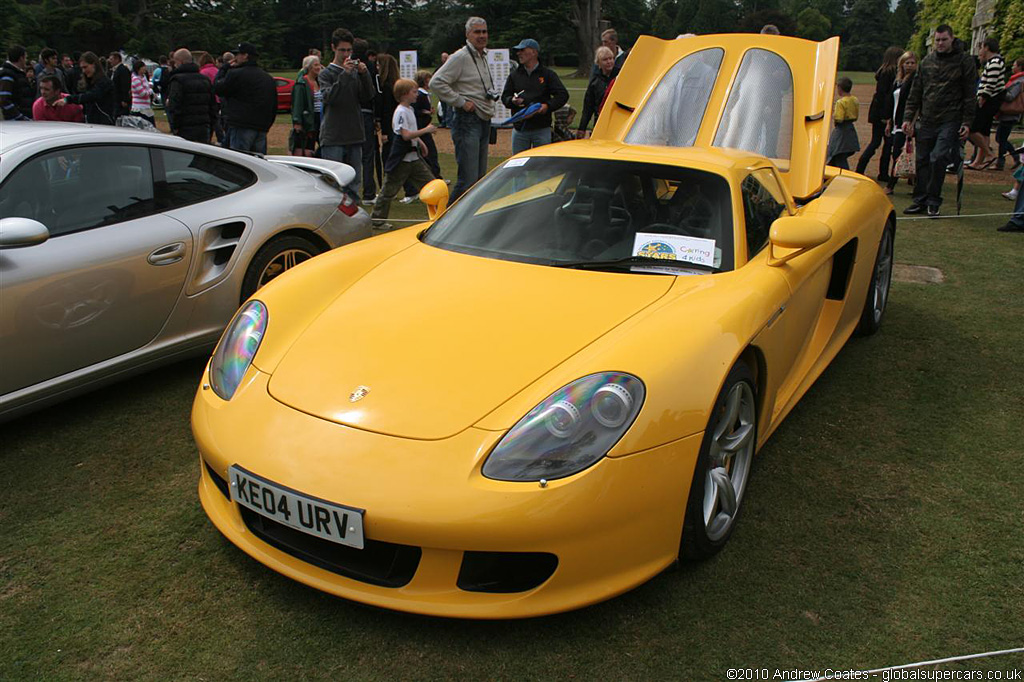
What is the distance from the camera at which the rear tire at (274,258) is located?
4.20 meters

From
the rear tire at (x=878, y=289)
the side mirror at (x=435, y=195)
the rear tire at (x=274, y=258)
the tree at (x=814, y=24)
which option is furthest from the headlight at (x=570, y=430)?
the tree at (x=814, y=24)

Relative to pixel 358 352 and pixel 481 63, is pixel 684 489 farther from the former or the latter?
pixel 481 63

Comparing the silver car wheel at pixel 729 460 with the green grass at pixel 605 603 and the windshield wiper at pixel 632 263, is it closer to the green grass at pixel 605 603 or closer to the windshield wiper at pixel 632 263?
the green grass at pixel 605 603

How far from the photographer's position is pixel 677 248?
10.0 ft

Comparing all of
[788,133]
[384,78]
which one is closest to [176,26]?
[384,78]

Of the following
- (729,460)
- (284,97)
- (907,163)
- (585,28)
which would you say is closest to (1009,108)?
(907,163)

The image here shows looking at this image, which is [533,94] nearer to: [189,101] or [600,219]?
[189,101]

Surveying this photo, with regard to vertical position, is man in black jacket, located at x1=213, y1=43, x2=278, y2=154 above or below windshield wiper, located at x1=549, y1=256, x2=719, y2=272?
above

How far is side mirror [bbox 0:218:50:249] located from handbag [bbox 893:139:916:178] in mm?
8956

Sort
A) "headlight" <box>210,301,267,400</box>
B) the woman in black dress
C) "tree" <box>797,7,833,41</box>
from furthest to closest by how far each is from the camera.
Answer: "tree" <box>797,7,833,41</box> → the woman in black dress → "headlight" <box>210,301,267,400</box>

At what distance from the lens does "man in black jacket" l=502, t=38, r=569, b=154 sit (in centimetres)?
778

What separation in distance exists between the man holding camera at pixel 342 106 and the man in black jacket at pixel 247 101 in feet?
1.97

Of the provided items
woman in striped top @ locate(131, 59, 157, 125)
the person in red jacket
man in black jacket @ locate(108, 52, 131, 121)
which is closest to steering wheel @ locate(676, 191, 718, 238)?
the person in red jacket

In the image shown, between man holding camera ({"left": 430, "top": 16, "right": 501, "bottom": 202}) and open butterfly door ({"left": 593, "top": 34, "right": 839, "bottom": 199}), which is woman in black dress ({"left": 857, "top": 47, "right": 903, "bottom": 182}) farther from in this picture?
open butterfly door ({"left": 593, "top": 34, "right": 839, "bottom": 199})
